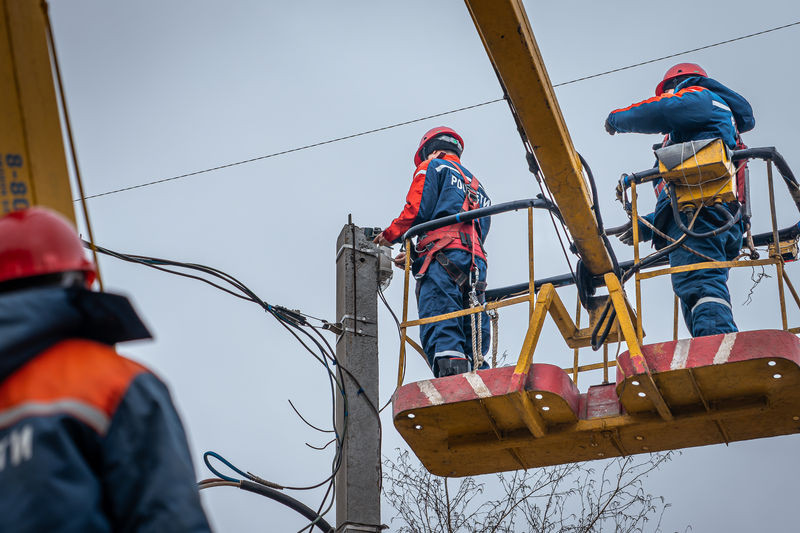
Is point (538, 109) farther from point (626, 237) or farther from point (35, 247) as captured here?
point (35, 247)

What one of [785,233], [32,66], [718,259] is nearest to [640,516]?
[785,233]

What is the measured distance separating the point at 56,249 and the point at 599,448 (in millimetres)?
6078

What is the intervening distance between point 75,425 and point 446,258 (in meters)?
6.02

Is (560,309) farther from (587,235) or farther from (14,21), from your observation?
(14,21)

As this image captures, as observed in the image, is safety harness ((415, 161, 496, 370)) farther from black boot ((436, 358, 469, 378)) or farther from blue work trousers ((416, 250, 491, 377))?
black boot ((436, 358, 469, 378))

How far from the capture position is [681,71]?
8.57 meters

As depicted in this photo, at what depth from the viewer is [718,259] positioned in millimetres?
7770

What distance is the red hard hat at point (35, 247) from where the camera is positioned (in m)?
2.64

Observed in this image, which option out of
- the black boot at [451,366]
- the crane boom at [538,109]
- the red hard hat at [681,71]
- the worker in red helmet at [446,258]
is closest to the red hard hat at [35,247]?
the crane boom at [538,109]

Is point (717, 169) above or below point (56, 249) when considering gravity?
above

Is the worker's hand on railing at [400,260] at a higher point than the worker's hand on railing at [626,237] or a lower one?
lower

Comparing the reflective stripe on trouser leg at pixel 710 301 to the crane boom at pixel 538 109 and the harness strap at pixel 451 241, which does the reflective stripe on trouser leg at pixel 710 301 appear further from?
the harness strap at pixel 451 241

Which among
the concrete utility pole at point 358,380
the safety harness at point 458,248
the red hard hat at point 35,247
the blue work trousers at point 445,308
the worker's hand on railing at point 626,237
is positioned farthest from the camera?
the worker's hand on railing at point 626,237

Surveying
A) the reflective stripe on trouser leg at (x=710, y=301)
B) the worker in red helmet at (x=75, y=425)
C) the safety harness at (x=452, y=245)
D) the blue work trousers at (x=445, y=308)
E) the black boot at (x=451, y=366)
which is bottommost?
the worker in red helmet at (x=75, y=425)
